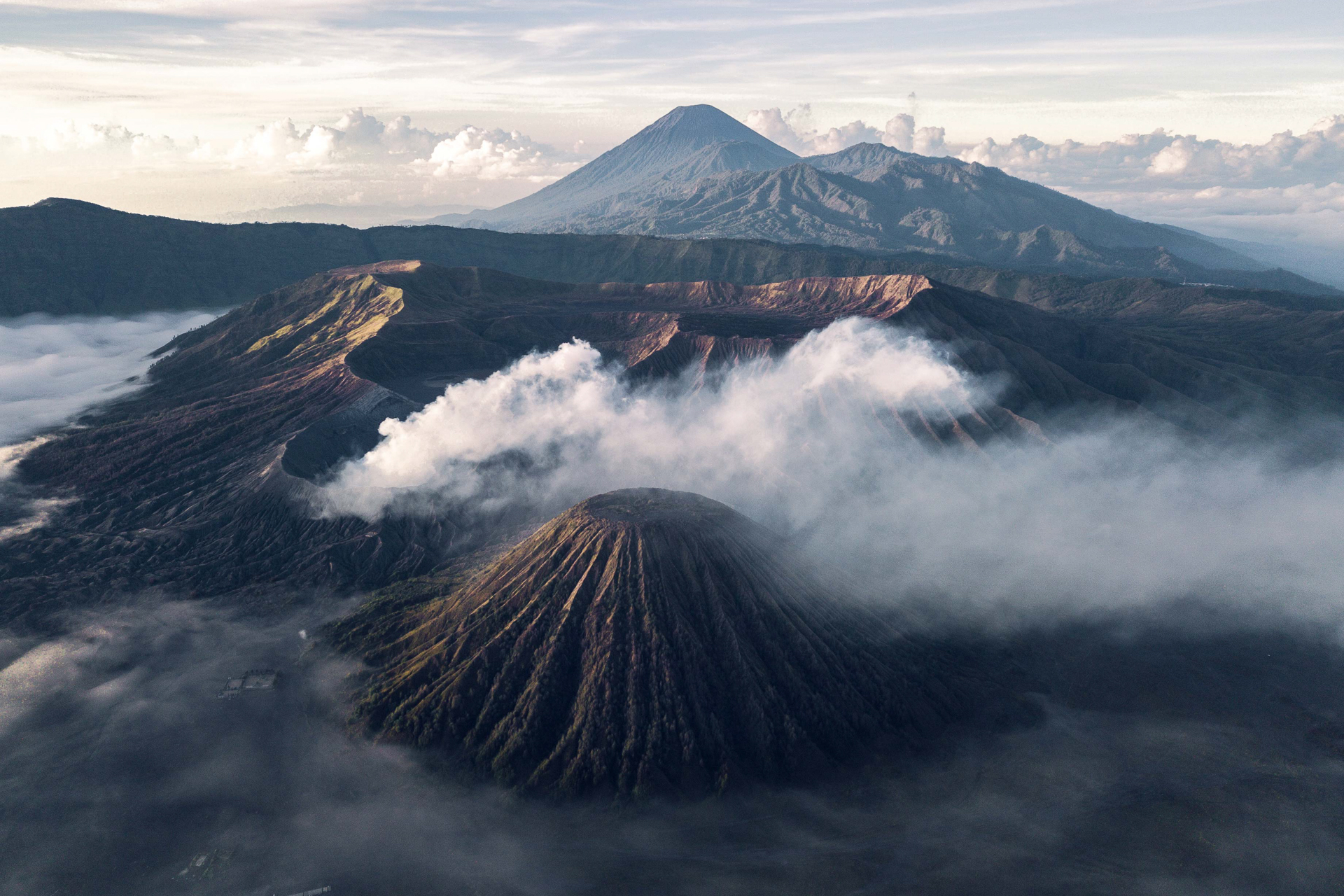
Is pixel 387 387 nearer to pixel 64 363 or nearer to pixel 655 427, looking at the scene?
pixel 655 427

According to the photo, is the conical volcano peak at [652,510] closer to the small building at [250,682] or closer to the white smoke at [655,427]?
the small building at [250,682]

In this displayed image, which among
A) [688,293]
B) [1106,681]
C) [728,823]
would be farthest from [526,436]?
[688,293]

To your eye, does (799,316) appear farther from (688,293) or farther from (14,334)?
(14,334)

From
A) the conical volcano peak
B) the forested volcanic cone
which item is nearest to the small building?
the forested volcanic cone

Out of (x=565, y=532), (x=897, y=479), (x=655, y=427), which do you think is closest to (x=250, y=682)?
(x=565, y=532)

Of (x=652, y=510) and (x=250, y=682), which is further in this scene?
(x=652, y=510)

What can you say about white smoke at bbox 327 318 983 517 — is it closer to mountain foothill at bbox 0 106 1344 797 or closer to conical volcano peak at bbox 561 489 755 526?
mountain foothill at bbox 0 106 1344 797

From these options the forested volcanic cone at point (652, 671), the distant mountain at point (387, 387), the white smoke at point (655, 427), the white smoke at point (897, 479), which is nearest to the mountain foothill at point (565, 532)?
the forested volcanic cone at point (652, 671)
